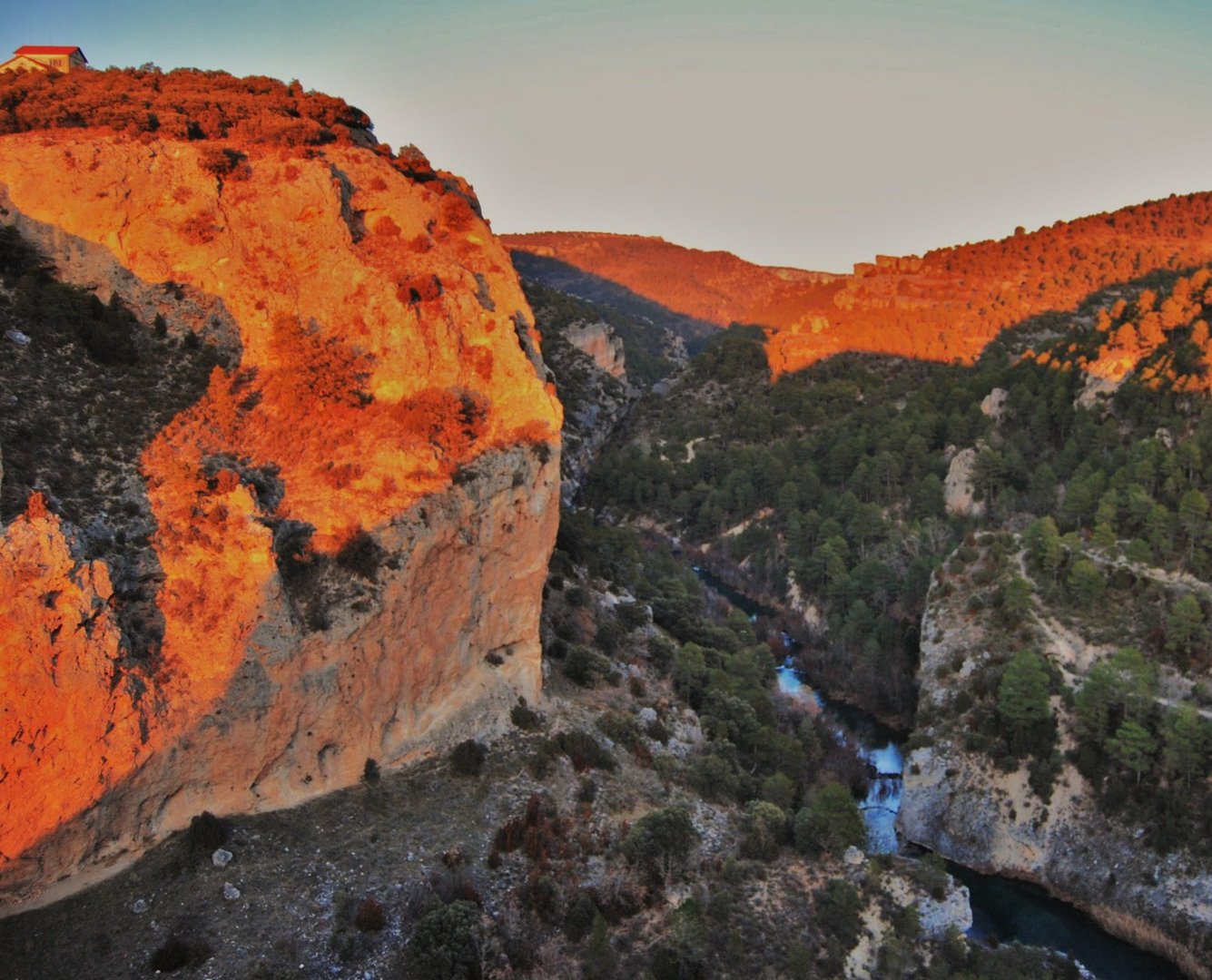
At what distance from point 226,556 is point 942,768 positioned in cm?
3063

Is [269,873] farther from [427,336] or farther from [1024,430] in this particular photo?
[1024,430]

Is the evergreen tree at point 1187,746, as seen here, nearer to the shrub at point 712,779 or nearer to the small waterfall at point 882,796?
the small waterfall at point 882,796

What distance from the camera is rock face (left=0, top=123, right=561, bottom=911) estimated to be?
62.8ft

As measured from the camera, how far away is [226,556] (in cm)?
2280

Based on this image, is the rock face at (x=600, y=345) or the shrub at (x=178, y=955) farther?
the rock face at (x=600, y=345)

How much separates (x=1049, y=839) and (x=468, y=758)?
23.8 m

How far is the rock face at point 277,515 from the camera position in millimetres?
19156

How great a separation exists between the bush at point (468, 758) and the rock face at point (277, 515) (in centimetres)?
67

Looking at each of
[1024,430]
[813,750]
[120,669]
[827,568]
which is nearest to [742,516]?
[827,568]

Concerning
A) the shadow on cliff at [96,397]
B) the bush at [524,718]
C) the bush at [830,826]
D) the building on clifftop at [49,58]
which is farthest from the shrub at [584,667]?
the building on clifftop at [49,58]

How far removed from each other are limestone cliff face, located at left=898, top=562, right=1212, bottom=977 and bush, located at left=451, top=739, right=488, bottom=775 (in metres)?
21.1

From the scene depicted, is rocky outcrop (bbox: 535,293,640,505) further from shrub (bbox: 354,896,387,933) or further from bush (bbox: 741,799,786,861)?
shrub (bbox: 354,896,387,933)

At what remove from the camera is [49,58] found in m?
36.3

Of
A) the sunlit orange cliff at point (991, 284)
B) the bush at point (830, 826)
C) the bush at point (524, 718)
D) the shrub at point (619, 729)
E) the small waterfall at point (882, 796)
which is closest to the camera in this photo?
the bush at point (830, 826)
